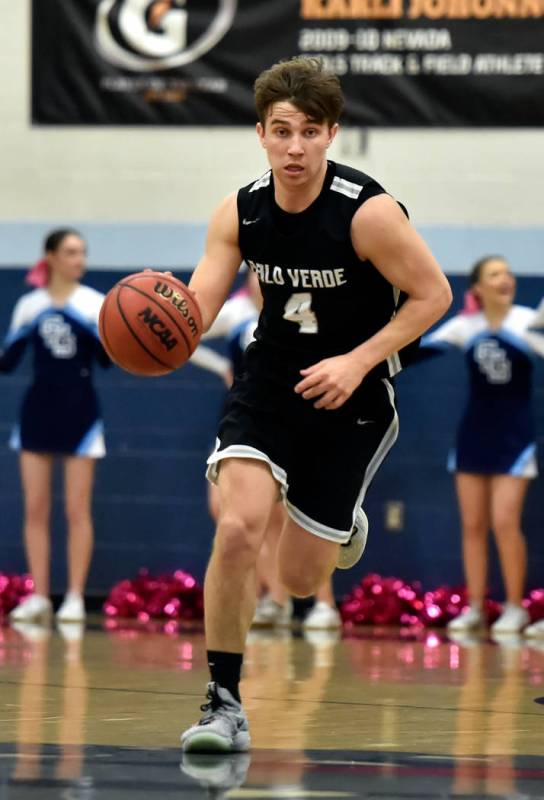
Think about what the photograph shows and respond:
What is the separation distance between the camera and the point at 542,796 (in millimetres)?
4488

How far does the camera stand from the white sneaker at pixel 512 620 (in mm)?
10242

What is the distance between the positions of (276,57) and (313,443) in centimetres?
616

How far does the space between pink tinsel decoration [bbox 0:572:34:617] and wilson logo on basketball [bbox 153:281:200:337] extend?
19.3 feet

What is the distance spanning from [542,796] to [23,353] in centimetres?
687

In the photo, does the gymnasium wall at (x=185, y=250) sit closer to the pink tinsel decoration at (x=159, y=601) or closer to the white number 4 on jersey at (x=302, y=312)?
the pink tinsel decoration at (x=159, y=601)

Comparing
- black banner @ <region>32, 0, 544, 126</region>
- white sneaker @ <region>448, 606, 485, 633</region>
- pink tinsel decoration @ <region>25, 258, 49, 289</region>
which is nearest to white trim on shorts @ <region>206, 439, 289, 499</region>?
white sneaker @ <region>448, 606, 485, 633</region>

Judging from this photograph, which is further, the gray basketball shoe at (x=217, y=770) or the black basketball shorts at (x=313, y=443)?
the black basketball shorts at (x=313, y=443)

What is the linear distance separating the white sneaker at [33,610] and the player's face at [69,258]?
197 centimetres

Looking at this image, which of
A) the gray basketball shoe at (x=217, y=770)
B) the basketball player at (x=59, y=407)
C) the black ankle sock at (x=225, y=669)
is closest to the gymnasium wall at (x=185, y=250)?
the basketball player at (x=59, y=407)

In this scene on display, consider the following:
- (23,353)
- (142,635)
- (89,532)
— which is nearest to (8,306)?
(23,353)

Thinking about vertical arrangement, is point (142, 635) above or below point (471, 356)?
below

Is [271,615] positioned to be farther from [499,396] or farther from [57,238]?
[57,238]

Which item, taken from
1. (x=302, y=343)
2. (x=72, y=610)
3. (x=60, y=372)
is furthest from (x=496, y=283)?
(x=302, y=343)

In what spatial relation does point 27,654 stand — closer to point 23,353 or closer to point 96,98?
point 23,353
